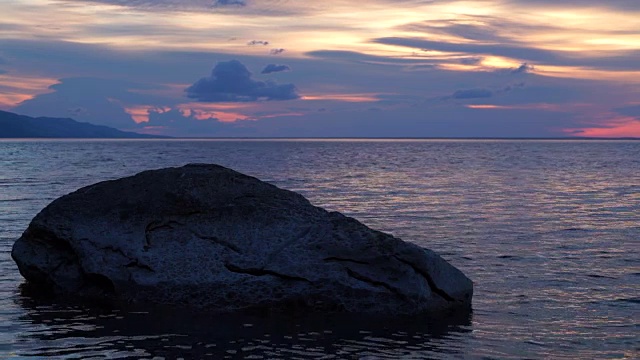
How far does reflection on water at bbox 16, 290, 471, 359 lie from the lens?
12.6m

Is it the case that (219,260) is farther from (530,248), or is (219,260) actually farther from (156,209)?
(530,248)

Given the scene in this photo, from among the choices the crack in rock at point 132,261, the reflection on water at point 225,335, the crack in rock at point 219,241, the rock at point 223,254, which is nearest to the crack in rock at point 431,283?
the rock at point 223,254

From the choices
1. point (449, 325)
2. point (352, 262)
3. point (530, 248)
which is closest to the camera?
point (449, 325)

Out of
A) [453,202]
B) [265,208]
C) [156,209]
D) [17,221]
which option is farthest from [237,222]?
[453,202]

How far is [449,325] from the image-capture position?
575 inches

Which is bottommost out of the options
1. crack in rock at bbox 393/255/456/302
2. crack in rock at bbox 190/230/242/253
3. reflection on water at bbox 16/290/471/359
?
reflection on water at bbox 16/290/471/359

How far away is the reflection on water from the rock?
1.74ft

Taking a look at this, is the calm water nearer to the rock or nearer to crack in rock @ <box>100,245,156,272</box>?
the rock

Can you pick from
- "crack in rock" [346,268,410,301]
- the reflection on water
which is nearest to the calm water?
the reflection on water

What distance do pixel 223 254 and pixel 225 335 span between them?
101 inches

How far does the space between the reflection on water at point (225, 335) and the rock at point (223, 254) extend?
20.9 inches

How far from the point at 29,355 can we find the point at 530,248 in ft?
52.5

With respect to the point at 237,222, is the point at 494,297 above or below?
below

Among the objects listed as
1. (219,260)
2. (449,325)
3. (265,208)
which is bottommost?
(449,325)
